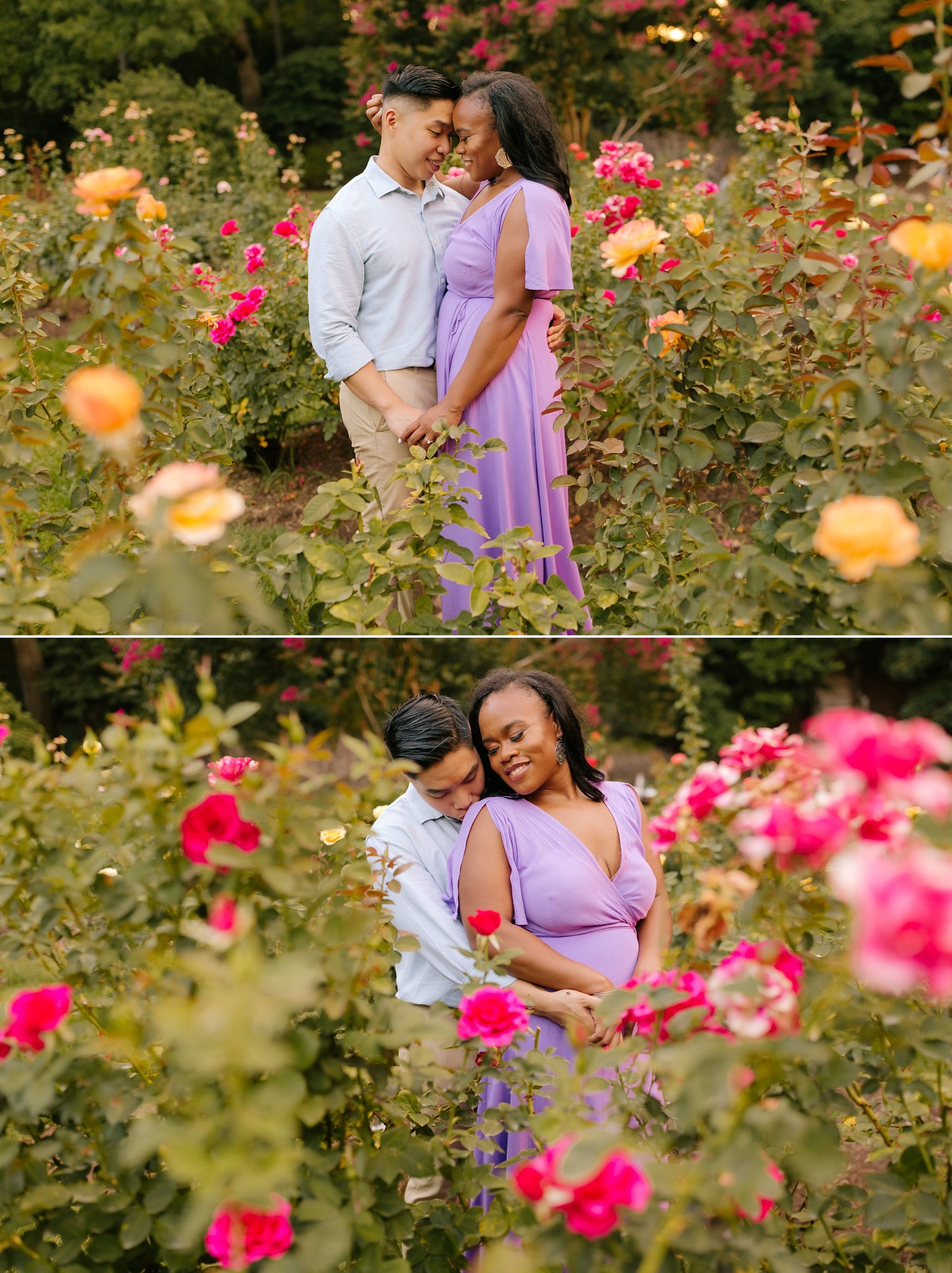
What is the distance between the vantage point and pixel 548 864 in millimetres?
1904

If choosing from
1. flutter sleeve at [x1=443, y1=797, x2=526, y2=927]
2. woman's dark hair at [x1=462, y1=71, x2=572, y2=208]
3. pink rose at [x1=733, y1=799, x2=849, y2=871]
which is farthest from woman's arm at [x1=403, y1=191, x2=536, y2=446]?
pink rose at [x1=733, y1=799, x2=849, y2=871]

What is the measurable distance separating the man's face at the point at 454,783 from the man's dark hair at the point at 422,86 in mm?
1613

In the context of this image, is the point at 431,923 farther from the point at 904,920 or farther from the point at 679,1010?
the point at 904,920

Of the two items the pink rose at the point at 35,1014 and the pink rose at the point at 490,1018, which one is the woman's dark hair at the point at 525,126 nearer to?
the pink rose at the point at 490,1018

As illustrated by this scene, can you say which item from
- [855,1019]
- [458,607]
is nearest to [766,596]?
A: [855,1019]

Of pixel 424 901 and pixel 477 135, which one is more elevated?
pixel 477 135

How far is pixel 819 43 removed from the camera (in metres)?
12.1

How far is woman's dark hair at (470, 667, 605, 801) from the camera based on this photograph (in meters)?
2.06

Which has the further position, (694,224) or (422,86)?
(422,86)

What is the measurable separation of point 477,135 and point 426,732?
1441 millimetres

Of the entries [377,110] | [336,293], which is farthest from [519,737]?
[377,110]

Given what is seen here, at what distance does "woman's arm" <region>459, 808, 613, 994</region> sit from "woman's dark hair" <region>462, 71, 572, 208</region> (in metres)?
1.53

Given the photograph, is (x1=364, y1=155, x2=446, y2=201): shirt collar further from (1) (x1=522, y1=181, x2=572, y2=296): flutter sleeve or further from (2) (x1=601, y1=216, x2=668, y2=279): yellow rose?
(2) (x1=601, y1=216, x2=668, y2=279): yellow rose

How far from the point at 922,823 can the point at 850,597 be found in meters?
0.28
